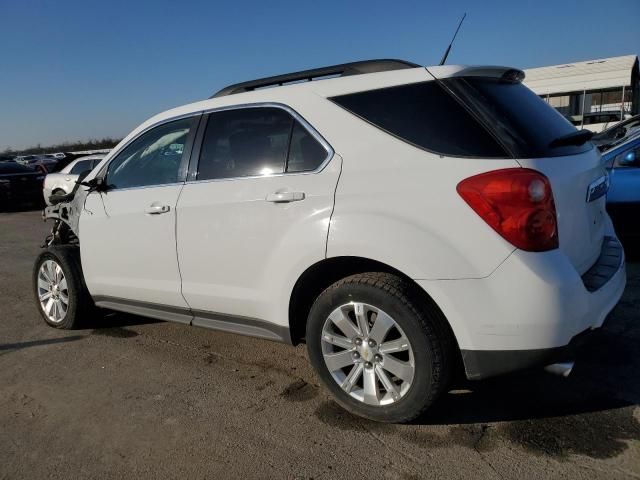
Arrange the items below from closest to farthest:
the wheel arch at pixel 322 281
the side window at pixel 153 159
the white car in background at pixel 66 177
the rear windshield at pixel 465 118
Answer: the rear windshield at pixel 465 118 → the wheel arch at pixel 322 281 → the side window at pixel 153 159 → the white car in background at pixel 66 177

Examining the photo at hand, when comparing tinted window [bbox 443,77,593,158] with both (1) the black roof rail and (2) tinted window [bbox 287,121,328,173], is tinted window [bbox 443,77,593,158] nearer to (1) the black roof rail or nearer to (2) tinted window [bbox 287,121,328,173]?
(1) the black roof rail

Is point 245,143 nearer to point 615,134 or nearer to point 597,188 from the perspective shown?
point 597,188

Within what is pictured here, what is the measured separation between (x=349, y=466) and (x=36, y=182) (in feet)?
56.7

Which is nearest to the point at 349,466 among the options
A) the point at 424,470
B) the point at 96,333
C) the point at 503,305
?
the point at 424,470

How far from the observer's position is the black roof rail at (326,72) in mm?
2920

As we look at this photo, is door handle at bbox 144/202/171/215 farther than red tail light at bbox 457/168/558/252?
Yes

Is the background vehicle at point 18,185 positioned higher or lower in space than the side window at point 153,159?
lower

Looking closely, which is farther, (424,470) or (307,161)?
(307,161)

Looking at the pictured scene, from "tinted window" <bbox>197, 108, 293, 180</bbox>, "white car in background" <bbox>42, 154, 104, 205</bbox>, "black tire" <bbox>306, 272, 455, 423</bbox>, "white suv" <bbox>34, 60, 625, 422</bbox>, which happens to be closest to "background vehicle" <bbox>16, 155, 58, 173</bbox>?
"white car in background" <bbox>42, 154, 104, 205</bbox>

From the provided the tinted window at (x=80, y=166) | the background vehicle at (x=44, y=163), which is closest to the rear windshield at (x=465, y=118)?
the tinted window at (x=80, y=166)

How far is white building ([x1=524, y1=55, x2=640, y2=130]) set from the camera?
70.1ft

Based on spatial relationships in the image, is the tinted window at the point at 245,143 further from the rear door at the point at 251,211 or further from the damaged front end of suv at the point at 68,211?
the damaged front end of suv at the point at 68,211

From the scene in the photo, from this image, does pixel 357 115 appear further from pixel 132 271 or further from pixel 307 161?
pixel 132 271

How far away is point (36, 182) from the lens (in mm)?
16797
